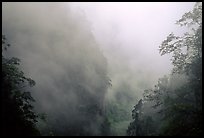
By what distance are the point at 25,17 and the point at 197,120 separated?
68.9 m

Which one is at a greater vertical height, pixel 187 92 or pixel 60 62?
pixel 60 62

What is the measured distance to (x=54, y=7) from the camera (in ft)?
263

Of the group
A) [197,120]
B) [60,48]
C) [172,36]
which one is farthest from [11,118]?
[60,48]

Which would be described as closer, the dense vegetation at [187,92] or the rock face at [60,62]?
the dense vegetation at [187,92]

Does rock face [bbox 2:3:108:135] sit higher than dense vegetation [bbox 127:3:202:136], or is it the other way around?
rock face [bbox 2:3:108:135]

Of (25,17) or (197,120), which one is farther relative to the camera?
(25,17)

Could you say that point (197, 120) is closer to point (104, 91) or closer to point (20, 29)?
point (104, 91)

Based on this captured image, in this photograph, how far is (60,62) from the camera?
72.9 metres

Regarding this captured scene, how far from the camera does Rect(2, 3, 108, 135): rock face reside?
6053 centimetres

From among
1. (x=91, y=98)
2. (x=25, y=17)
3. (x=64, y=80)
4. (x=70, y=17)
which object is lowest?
(x=91, y=98)

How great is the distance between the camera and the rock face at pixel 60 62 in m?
60.5

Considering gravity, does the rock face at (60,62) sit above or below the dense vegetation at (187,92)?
above

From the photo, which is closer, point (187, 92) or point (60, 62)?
point (187, 92)

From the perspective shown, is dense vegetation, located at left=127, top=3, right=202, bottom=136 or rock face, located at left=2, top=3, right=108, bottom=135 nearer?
dense vegetation, located at left=127, top=3, right=202, bottom=136
